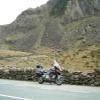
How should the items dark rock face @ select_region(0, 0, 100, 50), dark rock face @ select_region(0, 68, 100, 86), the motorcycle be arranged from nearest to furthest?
1. dark rock face @ select_region(0, 68, 100, 86)
2. the motorcycle
3. dark rock face @ select_region(0, 0, 100, 50)

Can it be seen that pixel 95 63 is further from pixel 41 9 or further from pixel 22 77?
pixel 41 9

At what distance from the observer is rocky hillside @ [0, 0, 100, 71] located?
369ft

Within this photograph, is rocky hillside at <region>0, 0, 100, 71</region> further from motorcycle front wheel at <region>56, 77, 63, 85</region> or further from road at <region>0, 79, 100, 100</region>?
road at <region>0, 79, 100, 100</region>

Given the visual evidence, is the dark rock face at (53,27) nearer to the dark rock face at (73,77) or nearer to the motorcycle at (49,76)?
the dark rock face at (73,77)

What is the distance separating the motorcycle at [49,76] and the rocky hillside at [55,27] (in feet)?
258

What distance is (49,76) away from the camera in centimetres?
2253

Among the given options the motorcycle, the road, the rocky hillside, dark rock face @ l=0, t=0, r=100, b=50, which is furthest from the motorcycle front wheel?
dark rock face @ l=0, t=0, r=100, b=50

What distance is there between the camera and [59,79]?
21.5m

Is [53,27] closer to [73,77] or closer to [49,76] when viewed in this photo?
[49,76]

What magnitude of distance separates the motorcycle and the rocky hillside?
258 ft

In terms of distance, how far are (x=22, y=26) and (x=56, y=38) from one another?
21.8 m

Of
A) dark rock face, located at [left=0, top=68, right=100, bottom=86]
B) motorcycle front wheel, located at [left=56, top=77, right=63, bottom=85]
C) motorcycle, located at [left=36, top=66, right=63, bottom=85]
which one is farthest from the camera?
motorcycle, located at [left=36, top=66, right=63, bottom=85]

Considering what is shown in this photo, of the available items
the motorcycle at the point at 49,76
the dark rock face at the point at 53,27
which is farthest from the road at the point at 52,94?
the dark rock face at the point at 53,27

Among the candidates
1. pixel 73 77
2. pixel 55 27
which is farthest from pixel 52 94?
pixel 55 27
